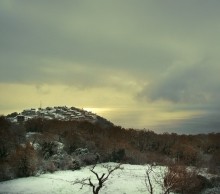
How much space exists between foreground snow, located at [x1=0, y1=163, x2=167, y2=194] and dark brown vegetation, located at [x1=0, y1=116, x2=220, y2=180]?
2786 mm

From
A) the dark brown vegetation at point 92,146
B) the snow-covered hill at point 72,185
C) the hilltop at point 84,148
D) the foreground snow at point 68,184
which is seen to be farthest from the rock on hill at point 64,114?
the snow-covered hill at point 72,185

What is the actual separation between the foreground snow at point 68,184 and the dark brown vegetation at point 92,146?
279cm

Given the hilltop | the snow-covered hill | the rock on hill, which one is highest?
the rock on hill

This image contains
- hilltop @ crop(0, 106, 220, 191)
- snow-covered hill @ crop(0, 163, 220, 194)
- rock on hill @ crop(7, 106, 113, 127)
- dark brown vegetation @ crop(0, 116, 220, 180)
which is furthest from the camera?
rock on hill @ crop(7, 106, 113, 127)

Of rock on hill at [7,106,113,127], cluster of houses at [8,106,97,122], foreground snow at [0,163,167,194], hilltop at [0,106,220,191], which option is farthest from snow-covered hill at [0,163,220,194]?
cluster of houses at [8,106,97,122]

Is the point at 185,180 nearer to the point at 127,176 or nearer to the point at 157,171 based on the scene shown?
the point at 127,176

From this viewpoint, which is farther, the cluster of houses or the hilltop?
the cluster of houses

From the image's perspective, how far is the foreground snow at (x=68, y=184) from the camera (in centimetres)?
4319

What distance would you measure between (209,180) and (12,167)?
23.7 meters

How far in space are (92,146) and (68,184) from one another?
65.8ft

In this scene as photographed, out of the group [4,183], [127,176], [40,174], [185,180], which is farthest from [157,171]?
[4,183]

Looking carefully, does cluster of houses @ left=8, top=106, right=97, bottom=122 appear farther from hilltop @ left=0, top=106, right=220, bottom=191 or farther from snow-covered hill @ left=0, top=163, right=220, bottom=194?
snow-covered hill @ left=0, top=163, right=220, bottom=194

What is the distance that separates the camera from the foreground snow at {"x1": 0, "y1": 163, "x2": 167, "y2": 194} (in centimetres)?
4319

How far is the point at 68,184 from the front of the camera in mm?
45594
